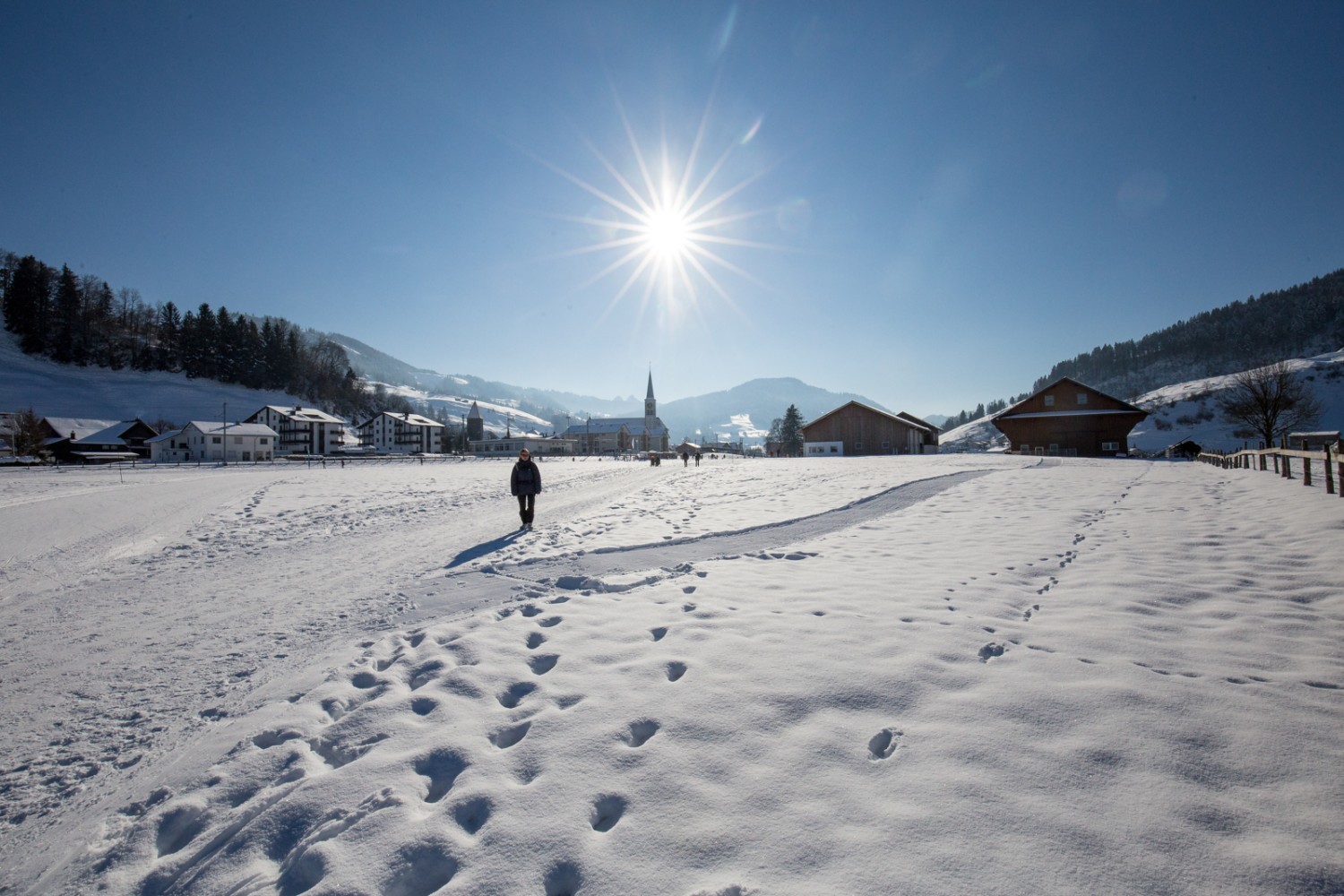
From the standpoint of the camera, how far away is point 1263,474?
663 inches

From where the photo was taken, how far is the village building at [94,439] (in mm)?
62750

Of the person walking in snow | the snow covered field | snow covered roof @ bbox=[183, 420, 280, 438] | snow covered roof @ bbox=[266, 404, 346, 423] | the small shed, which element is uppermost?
snow covered roof @ bbox=[266, 404, 346, 423]

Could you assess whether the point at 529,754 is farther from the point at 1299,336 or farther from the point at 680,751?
the point at 1299,336

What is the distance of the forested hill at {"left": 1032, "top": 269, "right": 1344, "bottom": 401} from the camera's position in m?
126

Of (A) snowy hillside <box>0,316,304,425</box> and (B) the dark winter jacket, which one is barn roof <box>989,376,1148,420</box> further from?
(A) snowy hillside <box>0,316,304,425</box>

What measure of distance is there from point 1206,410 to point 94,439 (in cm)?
17598

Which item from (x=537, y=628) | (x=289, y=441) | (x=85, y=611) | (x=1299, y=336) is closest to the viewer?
(x=537, y=628)

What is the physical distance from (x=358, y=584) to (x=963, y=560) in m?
8.69

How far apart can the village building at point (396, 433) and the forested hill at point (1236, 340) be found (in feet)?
428

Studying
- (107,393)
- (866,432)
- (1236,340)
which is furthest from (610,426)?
(1236,340)

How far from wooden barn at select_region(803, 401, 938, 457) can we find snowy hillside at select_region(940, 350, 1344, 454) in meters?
48.2

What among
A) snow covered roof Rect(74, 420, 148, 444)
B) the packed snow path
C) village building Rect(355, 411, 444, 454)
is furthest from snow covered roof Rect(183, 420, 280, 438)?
the packed snow path

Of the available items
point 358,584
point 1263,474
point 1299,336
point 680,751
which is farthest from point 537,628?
point 1299,336

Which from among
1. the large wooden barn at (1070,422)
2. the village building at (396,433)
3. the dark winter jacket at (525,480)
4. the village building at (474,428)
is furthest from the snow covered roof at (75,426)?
the large wooden barn at (1070,422)
